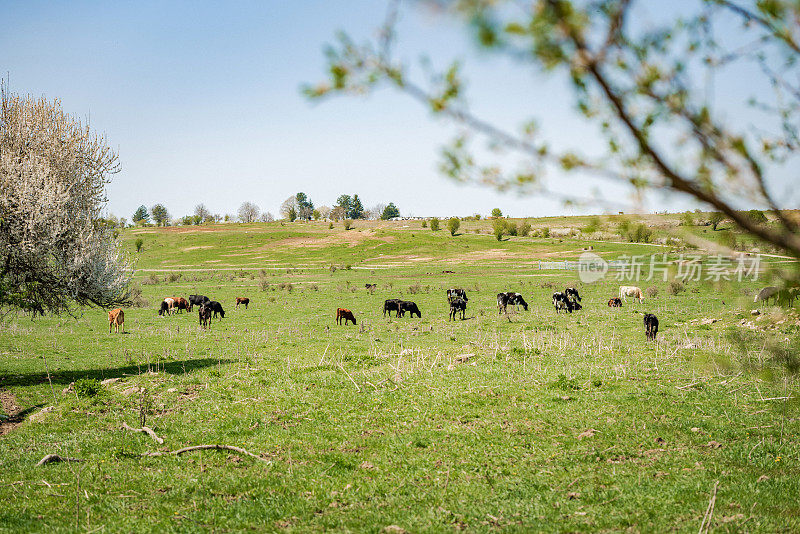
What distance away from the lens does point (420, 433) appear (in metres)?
10.9

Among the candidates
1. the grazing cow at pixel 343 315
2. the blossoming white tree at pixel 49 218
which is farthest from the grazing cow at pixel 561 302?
the blossoming white tree at pixel 49 218

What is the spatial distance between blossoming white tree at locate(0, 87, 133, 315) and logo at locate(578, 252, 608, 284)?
50.3 meters

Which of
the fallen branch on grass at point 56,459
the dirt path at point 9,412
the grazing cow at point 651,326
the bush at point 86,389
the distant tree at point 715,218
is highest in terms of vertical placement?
the distant tree at point 715,218

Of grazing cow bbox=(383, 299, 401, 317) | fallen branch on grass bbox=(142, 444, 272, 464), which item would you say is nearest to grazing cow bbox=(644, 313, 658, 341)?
grazing cow bbox=(383, 299, 401, 317)

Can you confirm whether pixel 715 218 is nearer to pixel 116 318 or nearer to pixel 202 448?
pixel 202 448

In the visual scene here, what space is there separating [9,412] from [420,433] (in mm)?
11203

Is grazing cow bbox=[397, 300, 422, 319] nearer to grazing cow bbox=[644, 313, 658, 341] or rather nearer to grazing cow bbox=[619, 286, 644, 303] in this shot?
grazing cow bbox=[644, 313, 658, 341]

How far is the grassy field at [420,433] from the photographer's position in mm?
7430

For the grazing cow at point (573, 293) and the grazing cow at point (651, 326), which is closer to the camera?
the grazing cow at point (651, 326)

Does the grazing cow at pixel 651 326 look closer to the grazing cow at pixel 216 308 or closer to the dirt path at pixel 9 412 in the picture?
the dirt path at pixel 9 412

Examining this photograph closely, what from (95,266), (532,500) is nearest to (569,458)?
(532,500)

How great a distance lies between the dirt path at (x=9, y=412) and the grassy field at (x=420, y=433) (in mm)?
224

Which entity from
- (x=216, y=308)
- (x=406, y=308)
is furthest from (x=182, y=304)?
(x=406, y=308)

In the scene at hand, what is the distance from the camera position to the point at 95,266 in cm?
1745
